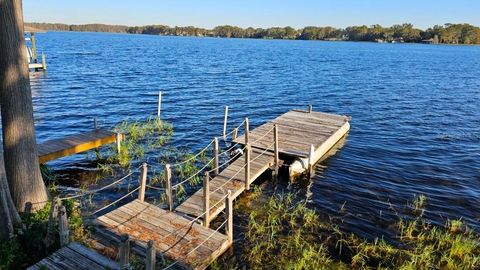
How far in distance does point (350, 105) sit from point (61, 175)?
24.4 metres

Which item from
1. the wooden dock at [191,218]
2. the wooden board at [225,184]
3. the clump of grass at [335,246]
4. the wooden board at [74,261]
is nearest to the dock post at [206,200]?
the wooden dock at [191,218]

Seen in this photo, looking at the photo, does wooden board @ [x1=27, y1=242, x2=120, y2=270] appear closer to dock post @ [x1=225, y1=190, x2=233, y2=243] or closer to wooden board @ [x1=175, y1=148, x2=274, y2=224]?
dock post @ [x1=225, y1=190, x2=233, y2=243]

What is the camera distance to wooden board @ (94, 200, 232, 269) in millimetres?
8984

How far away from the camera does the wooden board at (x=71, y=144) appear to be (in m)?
14.8

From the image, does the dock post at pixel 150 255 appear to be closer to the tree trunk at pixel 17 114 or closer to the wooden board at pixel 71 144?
the tree trunk at pixel 17 114

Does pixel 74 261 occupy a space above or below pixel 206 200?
below

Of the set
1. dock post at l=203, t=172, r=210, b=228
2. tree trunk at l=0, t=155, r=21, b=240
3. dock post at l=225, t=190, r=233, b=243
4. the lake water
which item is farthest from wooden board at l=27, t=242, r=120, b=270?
the lake water

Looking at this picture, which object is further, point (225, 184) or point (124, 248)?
point (225, 184)

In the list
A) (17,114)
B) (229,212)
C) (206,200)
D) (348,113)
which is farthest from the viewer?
(348,113)

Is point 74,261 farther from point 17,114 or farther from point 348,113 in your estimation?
point 348,113

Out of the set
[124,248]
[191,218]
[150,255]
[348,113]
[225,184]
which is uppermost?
[124,248]

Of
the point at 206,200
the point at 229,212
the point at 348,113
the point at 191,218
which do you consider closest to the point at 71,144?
the point at 191,218

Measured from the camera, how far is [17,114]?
891 centimetres

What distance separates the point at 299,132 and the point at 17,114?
44.8 ft
